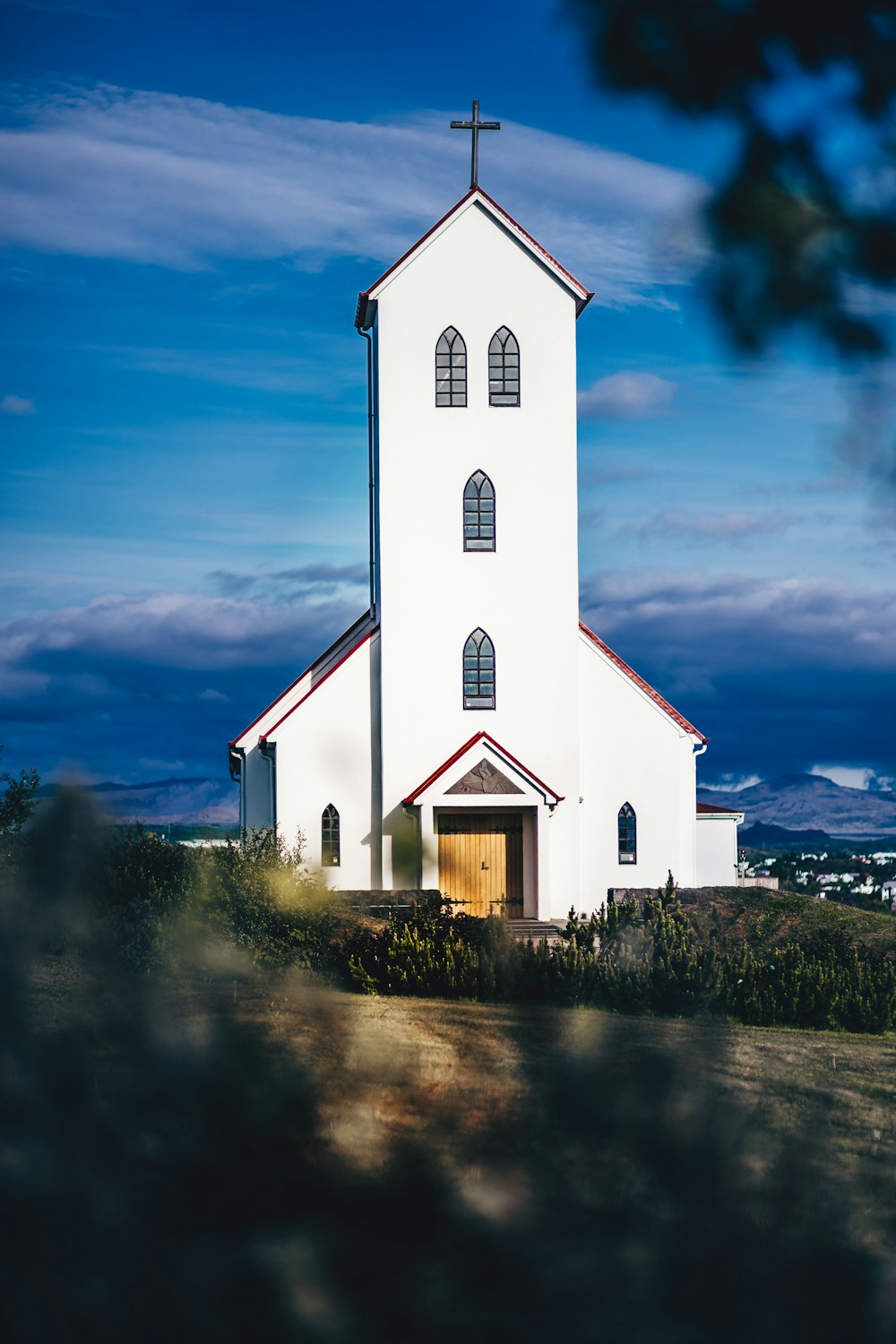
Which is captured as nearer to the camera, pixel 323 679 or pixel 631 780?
pixel 323 679

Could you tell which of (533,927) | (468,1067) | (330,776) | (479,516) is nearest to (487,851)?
(533,927)

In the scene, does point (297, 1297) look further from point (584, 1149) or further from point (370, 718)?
point (370, 718)

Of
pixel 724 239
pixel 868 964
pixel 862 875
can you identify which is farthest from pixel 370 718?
pixel 724 239

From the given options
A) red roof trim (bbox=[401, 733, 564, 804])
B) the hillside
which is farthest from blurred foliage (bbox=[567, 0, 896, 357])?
red roof trim (bbox=[401, 733, 564, 804])

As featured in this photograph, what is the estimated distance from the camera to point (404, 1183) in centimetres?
204

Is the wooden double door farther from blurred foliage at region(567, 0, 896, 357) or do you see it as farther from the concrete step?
blurred foliage at region(567, 0, 896, 357)

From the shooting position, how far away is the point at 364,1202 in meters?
2.03

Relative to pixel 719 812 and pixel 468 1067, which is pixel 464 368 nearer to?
pixel 719 812

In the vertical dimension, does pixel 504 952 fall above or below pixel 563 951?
above

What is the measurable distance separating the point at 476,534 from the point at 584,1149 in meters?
27.6

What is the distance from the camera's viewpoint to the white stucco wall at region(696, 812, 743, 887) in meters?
32.5

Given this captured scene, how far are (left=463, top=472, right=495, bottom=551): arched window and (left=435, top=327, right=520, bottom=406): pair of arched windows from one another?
5.48ft

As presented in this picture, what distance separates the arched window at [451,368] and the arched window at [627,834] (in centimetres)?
945

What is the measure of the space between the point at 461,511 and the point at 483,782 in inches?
229
